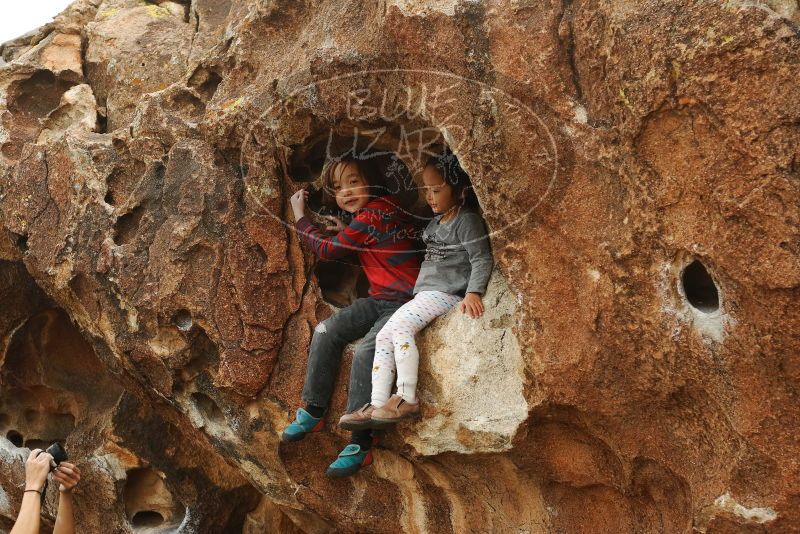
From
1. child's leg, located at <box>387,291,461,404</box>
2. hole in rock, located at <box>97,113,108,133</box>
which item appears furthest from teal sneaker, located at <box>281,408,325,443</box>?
hole in rock, located at <box>97,113,108,133</box>

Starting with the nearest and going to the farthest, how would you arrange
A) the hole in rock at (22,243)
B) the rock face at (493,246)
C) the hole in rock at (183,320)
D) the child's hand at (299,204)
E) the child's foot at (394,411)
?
the rock face at (493,246), the child's foot at (394,411), the child's hand at (299,204), the hole in rock at (183,320), the hole in rock at (22,243)

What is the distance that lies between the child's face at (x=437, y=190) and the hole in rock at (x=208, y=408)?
165 centimetres

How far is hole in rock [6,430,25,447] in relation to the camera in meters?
6.09

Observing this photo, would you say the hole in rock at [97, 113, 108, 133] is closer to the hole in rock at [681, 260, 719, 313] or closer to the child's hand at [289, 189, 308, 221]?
the child's hand at [289, 189, 308, 221]

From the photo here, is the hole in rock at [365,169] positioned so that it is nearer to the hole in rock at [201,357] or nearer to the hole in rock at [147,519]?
the hole in rock at [201,357]

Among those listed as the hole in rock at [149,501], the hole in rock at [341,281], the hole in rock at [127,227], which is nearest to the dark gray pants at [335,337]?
the hole in rock at [341,281]

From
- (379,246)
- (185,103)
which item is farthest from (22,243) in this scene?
(379,246)

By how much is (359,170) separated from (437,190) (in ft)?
1.73

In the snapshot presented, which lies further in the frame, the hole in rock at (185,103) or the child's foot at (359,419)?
the hole in rock at (185,103)

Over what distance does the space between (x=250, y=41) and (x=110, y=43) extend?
169 cm

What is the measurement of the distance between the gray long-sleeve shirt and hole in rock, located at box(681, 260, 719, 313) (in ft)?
2.93

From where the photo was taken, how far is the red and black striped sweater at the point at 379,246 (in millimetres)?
4258

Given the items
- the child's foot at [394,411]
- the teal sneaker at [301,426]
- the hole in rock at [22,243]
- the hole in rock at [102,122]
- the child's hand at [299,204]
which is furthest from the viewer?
the hole in rock at [102,122]

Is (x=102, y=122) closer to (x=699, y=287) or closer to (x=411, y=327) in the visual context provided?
(x=411, y=327)
